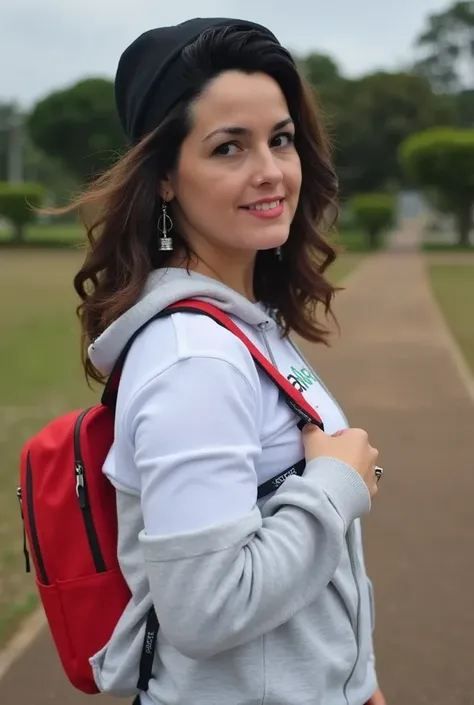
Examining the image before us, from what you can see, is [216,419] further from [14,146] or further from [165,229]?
[14,146]

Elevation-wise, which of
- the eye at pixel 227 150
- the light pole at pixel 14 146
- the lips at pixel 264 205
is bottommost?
the light pole at pixel 14 146

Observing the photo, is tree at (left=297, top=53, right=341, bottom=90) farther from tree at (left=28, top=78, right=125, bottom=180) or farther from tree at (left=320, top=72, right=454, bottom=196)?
tree at (left=28, top=78, right=125, bottom=180)

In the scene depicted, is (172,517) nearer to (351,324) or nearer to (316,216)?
(316,216)

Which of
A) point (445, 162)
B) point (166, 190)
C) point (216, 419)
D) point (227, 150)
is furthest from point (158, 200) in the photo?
point (445, 162)

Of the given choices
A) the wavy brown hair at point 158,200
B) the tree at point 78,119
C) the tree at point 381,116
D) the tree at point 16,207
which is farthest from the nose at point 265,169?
the tree at point 78,119

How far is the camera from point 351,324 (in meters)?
11.5

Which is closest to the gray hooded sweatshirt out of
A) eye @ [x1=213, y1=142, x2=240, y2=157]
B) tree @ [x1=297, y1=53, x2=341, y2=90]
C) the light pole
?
eye @ [x1=213, y1=142, x2=240, y2=157]

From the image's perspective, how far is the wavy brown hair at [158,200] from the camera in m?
1.35

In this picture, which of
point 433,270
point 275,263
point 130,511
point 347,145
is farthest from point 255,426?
point 347,145

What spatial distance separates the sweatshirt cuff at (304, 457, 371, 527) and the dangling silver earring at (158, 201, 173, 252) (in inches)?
19.0

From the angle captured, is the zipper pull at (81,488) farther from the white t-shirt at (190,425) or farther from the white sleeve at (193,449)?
the white sleeve at (193,449)

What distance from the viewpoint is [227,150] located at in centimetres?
137

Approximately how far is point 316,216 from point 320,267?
156 millimetres

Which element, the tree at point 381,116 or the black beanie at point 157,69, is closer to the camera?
the black beanie at point 157,69
